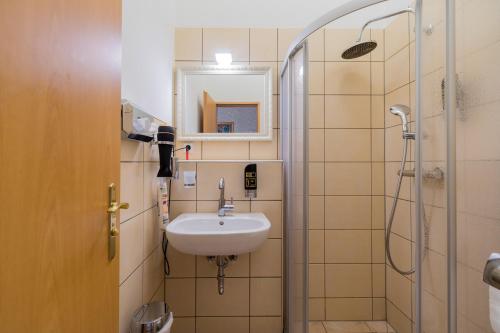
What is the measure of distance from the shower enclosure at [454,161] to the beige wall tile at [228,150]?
1.06 metres

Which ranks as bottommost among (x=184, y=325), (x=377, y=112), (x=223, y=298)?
(x=184, y=325)

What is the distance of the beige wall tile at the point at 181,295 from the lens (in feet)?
4.85

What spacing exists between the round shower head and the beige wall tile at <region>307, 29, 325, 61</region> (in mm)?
109

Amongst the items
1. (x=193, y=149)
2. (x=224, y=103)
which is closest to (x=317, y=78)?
(x=224, y=103)

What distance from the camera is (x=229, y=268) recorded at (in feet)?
4.92

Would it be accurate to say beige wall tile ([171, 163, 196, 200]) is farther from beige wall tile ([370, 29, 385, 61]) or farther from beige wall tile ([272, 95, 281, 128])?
beige wall tile ([370, 29, 385, 61])

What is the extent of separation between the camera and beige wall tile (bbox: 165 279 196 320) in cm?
148

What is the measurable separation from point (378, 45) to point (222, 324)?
5.92ft

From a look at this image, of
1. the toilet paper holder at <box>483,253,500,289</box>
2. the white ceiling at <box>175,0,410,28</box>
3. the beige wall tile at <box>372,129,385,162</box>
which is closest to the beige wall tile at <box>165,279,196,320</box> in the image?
the beige wall tile at <box>372,129,385,162</box>

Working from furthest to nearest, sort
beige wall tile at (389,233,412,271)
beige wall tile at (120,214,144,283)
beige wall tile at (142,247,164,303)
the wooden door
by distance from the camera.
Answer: beige wall tile at (142,247,164,303)
beige wall tile at (120,214,144,283)
beige wall tile at (389,233,412,271)
the wooden door

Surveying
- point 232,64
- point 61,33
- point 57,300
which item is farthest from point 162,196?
point 232,64

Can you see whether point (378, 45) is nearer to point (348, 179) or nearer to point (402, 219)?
point (348, 179)

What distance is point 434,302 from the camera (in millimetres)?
681

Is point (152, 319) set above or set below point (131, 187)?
below
